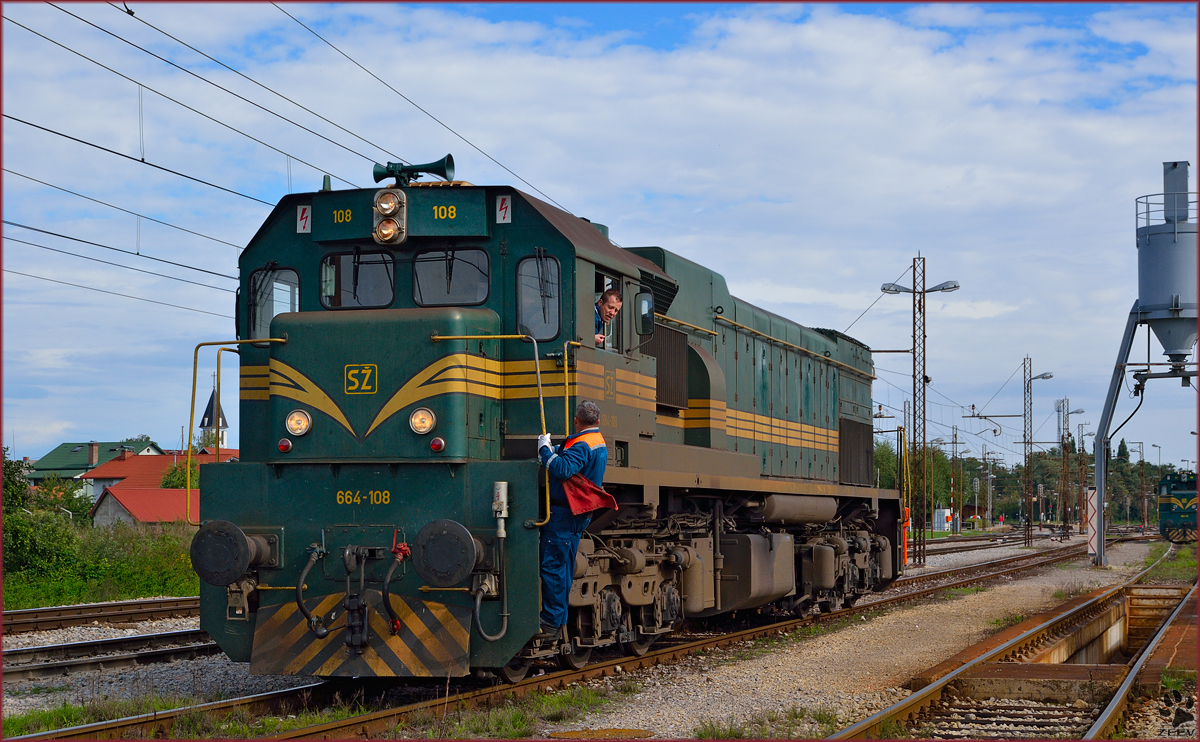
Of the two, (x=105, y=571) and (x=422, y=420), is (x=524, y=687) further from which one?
(x=105, y=571)

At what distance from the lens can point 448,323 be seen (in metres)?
7.67

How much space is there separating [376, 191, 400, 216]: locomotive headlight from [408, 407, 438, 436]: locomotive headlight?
4.96 ft

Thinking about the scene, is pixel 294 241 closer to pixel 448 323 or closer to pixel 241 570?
pixel 448 323

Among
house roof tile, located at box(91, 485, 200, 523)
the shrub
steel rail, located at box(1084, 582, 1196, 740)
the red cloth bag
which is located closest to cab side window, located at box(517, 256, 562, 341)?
the red cloth bag

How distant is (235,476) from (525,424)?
2.16m

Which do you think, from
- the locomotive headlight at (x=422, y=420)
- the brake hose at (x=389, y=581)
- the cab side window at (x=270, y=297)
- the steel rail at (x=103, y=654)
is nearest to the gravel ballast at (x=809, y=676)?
the brake hose at (x=389, y=581)

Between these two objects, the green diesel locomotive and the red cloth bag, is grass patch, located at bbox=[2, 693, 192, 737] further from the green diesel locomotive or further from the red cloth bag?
the red cloth bag

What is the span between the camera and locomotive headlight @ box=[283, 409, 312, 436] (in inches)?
307

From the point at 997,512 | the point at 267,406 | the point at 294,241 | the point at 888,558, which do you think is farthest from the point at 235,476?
the point at 997,512

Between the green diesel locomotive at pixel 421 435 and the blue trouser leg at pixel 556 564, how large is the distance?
0.18 metres

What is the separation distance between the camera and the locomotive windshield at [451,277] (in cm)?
812

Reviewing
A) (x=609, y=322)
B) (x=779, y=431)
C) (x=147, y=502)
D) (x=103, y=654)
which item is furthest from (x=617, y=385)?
(x=147, y=502)

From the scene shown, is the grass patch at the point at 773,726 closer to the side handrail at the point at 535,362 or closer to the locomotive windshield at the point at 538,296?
the side handrail at the point at 535,362

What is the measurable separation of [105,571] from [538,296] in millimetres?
13630
